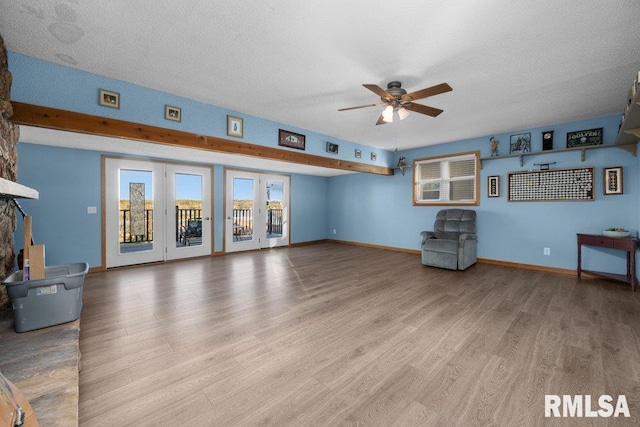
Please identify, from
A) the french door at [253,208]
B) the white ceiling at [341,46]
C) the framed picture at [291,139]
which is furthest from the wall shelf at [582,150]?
the french door at [253,208]

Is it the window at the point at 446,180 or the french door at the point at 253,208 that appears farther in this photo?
the french door at the point at 253,208

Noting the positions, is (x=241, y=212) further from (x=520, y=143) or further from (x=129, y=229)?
(x=520, y=143)

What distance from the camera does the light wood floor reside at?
58.5 inches

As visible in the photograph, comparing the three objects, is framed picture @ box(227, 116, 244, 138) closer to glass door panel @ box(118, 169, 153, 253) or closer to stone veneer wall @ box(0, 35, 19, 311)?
stone veneer wall @ box(0, 35, 19, 311)

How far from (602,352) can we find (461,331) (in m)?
0.97

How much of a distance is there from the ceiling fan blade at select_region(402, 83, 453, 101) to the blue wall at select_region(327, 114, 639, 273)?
3.36m

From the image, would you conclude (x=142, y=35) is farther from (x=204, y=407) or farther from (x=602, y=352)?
(x=602, y=352)

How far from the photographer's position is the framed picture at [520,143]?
4711 mm

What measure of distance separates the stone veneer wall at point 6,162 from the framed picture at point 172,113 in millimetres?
1262

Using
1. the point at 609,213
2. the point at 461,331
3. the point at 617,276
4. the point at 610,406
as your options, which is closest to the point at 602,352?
the point at 610,406

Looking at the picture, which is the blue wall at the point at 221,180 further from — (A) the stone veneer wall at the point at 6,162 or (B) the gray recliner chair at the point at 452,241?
(B) the gray recliner chair at the point at 452,241

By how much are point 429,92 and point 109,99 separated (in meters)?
3.41

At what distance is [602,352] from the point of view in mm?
2039

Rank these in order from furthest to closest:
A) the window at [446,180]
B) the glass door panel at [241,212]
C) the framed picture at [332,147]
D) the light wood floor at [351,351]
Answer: the glass door panel at [241,212] → the window at [446,180] → the framed picture at [332,147] → the light wood floor at [351,351]
